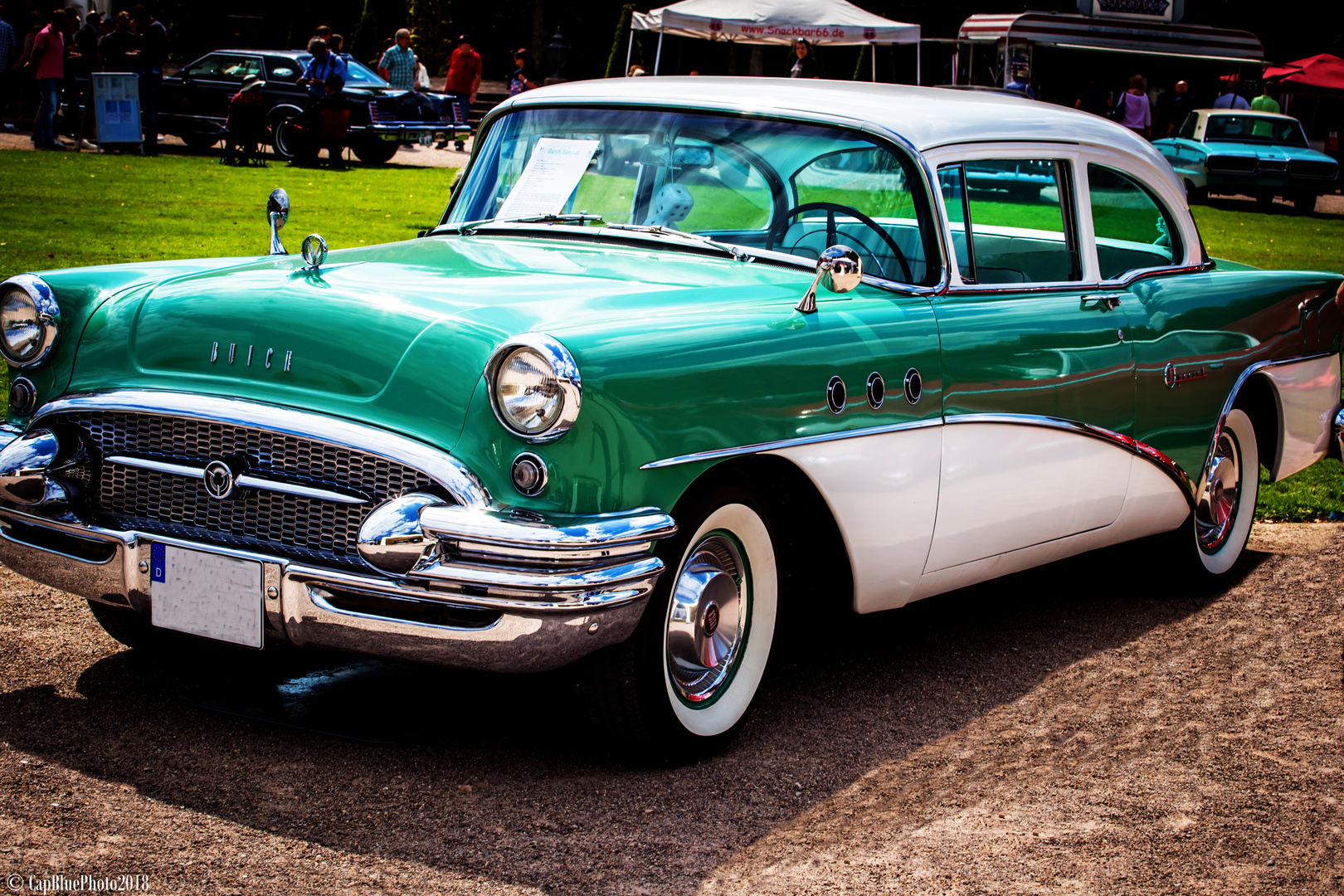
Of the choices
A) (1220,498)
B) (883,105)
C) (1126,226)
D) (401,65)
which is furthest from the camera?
(401,65)

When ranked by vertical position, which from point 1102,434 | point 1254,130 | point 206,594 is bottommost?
point 206,594

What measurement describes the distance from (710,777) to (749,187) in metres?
1.74

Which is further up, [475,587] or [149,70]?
[149,70]

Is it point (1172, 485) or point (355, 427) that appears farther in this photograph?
point (1172, 485)

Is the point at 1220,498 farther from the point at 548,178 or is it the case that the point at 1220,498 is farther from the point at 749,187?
the point at 548,178

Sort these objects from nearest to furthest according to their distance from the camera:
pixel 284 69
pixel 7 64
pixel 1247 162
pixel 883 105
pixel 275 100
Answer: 1. pixel 883 105
2. pixel 7 64
3. pixel 275 100
4. pixel 284 69
5. pixel 1247 162

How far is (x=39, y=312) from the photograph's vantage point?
11.6 ft

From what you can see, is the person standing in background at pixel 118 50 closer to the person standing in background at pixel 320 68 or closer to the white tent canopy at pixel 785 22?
the person standing in background at pixel 320 68

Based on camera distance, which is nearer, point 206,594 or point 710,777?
point 206,594

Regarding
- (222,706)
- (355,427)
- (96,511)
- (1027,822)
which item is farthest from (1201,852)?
(96,511)

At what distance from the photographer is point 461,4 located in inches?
1553

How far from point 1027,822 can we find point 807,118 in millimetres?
2099

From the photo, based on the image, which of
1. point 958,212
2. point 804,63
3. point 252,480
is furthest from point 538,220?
point 804,63

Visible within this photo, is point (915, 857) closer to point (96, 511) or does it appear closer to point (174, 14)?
point (96, 511)
